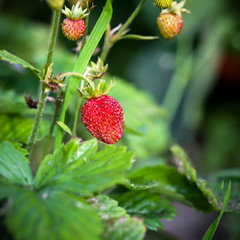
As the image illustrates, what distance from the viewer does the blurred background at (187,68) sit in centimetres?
258

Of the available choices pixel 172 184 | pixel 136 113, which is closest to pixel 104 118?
pixel 172 184

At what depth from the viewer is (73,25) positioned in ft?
2.86

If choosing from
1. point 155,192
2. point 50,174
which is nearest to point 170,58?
point 155,192

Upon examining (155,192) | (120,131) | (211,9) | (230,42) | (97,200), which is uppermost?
(211,9)

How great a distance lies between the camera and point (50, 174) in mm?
793

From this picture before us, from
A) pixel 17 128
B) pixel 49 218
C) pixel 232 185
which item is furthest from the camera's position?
pixel 232 185

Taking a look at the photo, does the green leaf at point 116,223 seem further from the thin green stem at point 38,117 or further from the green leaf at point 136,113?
the green leaf at point 136,113

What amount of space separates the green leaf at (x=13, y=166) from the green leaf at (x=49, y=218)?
7 centimetres

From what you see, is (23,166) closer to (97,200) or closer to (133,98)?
(97,200)

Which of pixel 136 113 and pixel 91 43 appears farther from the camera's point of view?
pixel 136 113

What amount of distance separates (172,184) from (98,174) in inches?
19.3

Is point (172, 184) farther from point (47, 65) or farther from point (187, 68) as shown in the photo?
point (187, 68)

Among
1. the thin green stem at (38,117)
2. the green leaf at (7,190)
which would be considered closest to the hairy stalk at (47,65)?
the thin green stem at (38,117)

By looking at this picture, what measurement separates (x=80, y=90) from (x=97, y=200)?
0.28m
